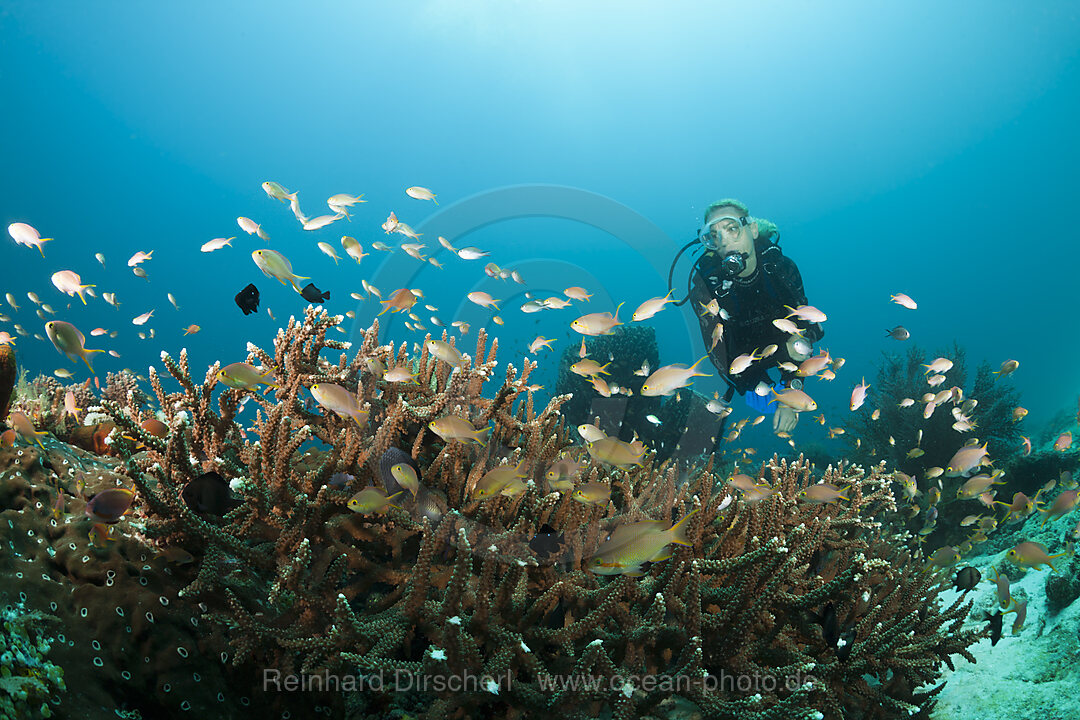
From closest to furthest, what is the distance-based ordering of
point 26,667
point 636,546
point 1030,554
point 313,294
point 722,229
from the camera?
1. point 26,667
2. point 636,546
3. point 313,294
4. point 1030,554
5. point 722,229

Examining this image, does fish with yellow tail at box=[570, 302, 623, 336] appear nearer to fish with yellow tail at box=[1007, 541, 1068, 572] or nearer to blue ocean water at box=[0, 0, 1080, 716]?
fish with yellow tail at box=[1007, 541, 1068, 572]

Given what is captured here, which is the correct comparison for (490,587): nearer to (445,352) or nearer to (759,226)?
(445,352)

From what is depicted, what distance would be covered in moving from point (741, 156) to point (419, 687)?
9995 centimetres

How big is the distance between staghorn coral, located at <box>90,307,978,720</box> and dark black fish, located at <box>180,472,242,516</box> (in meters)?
0.10

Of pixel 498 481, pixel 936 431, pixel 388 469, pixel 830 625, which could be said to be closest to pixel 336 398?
pixel 388 469

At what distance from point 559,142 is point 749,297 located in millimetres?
81224

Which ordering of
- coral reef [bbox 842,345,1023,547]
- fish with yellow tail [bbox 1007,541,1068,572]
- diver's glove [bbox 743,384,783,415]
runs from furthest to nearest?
coral reef [bbox 842,345,1023,547]
diver's glove [bbox 743,384,783,415]
fish with yellow tail [bbox 1007,541,1068,572]

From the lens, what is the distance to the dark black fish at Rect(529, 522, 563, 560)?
2.35 meters

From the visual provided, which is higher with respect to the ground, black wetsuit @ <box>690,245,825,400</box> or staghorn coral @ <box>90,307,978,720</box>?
black wetsuit @ <box>690,245,825,400</box>

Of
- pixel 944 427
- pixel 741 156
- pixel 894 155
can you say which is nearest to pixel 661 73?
pixel 741 156

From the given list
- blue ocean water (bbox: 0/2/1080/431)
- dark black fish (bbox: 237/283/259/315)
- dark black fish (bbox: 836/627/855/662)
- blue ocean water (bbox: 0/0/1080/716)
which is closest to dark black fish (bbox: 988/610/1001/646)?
dark black fish (bbox: 836/627/855/662)

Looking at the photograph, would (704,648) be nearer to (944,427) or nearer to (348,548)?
(348,548)

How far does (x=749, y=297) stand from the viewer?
23.4 ft

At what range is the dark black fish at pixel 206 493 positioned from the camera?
2.15m
